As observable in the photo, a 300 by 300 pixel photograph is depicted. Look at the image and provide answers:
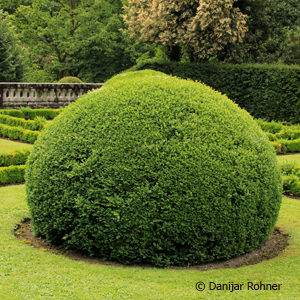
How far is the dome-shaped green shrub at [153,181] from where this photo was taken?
4820 mm

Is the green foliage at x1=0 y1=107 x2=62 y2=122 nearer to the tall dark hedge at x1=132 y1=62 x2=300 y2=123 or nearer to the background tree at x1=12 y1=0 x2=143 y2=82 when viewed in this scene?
the tall dark hedge at x1=132 y1=62 x2=300 y2=123

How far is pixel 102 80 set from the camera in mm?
39938

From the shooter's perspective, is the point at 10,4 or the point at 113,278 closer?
the point at 113,278

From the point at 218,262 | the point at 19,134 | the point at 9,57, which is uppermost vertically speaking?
the point at 9,57

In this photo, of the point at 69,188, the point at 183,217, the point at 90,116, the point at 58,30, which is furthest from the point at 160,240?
the point at 58,30

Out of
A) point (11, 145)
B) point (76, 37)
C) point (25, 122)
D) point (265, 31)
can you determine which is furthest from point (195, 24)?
point (76, 37)

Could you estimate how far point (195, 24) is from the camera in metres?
22.9

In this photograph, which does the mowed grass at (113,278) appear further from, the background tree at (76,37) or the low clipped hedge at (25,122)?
the background tree at (76,37)

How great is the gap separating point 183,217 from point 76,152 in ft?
4.78

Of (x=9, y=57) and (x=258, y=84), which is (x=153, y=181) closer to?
(x=258, y=84)

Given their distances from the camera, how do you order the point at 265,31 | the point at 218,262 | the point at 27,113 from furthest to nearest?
the point at 265,31
the point at 27,113
the point at 218,262

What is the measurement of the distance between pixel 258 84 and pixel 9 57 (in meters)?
14.3

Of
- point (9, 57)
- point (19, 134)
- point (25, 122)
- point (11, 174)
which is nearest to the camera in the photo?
point (11, 174)

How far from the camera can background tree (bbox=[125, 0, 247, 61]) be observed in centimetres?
2248
